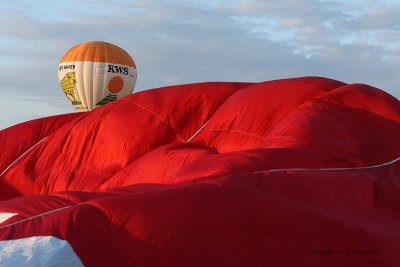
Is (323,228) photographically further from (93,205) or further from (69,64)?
(69,64)

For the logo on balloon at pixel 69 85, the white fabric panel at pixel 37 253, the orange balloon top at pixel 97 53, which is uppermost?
the orange balloon top at pixel 97 53

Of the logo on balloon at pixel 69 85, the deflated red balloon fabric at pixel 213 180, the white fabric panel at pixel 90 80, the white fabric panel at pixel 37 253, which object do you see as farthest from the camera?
the logo on balloon at pixel 69 85

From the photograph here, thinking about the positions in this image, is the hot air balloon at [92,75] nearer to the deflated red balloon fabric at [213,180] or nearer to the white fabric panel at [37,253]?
the deflated red balloon fabric at [213,180]

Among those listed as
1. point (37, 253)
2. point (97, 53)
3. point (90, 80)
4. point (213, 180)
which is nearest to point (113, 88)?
point (90, 80)

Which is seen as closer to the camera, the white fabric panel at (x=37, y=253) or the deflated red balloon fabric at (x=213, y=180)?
the white fabric panel at (x=37, y=253)

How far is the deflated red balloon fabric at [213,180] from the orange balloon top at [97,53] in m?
6.92

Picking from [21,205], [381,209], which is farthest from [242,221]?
[381,209]

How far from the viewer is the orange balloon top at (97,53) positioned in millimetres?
11211

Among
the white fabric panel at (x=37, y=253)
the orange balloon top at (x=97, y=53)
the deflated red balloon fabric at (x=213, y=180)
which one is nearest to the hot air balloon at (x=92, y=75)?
the orange balloon top at (x=97, y=53)

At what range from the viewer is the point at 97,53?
11.2 m

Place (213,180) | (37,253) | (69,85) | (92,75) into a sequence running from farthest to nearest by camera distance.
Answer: (69,85) → (92,75) → (213,180) → (37,253)

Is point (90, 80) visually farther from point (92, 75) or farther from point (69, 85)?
point (69, 85)

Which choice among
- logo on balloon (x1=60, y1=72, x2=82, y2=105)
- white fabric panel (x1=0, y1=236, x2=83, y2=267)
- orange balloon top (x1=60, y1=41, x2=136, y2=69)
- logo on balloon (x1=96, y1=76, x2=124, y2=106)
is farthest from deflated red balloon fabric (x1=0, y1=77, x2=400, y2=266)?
orange balloon top (x1=60, y1=41, x2=136, y2=69)

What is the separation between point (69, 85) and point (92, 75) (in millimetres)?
526
